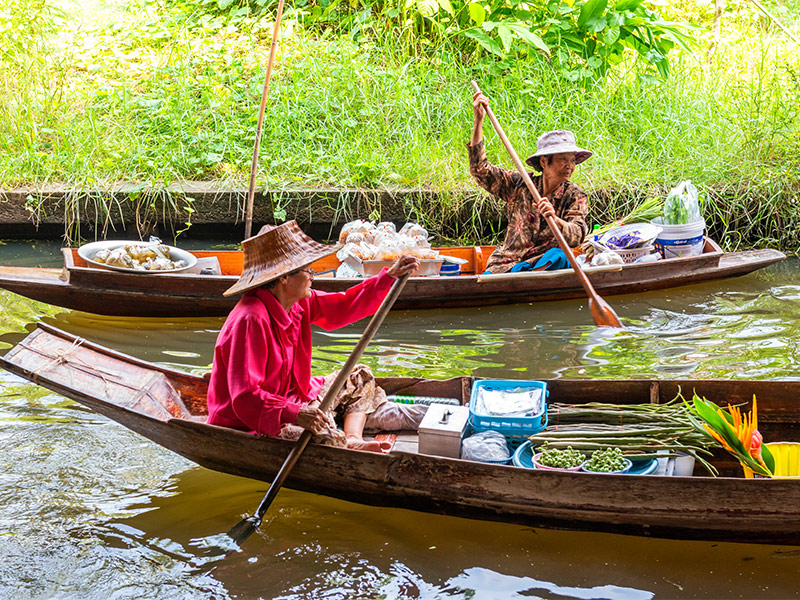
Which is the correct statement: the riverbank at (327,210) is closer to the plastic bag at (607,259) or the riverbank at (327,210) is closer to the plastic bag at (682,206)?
the plastic bag at (682,206)

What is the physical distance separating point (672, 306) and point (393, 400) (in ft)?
11.0

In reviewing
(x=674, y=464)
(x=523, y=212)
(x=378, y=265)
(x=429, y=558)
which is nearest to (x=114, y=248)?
(x=378, y=265)

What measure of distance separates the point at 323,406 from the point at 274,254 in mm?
656

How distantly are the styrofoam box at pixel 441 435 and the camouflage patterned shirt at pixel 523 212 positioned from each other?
2.52 meters

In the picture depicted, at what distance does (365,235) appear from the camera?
623 cm

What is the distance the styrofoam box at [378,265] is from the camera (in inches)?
235

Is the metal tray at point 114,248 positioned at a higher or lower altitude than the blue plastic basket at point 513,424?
higher

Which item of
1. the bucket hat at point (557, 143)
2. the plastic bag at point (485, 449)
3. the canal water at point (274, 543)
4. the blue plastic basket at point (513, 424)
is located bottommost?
the canal water at point (274, 543)

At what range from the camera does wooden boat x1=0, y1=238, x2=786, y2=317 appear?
5.75 meters

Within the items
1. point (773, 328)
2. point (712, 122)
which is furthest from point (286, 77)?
point (773, 328)

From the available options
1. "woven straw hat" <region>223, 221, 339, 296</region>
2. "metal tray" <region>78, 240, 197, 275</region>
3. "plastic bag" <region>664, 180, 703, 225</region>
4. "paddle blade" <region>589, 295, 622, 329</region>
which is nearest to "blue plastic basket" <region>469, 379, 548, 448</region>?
"woven straw hat" <region>223, 221, 339, 296</region>

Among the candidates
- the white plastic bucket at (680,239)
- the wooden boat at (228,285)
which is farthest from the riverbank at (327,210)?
the wooden boat at (228,285)

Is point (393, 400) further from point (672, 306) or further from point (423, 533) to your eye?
point (672, 306)

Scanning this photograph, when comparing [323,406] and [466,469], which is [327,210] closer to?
[323,406]
